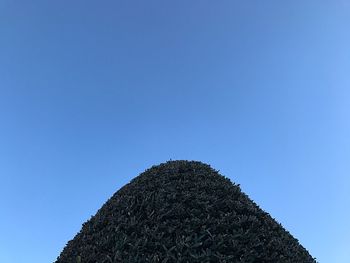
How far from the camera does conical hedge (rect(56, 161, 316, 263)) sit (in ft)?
27.5

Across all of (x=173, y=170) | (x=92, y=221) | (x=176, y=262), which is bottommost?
(x=176, y=262)

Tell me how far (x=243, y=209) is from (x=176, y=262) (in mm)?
2694

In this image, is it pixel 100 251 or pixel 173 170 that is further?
pixel 173 170

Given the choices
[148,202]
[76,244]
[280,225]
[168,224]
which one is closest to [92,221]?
[76,244]

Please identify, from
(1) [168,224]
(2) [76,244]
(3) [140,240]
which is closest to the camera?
(3) [140,240]

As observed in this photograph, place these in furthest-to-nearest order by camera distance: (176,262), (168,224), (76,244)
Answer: (76,244) < (168,224) < (176,262)

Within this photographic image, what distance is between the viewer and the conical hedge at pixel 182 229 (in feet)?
27.5

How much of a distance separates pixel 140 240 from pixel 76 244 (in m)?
2.11

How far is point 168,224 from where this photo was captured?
29.9ft

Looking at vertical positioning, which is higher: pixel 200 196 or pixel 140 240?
pixel 200 196

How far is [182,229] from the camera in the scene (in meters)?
9.01

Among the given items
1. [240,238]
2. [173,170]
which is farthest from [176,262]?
[173,170]

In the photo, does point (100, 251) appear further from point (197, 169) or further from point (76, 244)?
point (197, 169)

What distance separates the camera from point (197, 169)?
12422 mm
